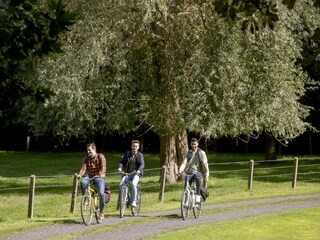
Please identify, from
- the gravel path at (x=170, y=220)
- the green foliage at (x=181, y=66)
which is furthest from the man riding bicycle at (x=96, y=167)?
the green foliage at (x=181, y=66)

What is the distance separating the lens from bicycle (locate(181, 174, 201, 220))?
15.9 m

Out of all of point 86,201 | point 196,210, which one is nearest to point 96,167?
Answer: point 86,201

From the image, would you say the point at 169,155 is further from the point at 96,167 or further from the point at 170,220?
the point at 96,167

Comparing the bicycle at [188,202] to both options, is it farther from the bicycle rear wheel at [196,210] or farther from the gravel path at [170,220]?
the gravel path at [170,220]

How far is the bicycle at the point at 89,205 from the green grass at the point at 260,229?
1.97 meters

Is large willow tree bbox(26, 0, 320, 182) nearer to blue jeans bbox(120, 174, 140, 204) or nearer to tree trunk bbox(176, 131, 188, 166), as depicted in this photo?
tree trunk bbox(176, 131, 188, 166)

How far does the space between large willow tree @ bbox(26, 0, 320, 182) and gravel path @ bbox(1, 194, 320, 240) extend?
120 inches

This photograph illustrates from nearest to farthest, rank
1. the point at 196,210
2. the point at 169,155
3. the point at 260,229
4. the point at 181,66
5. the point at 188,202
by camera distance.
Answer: the point at 260,229 → the point at 188,202 → the point at 196,210 → the point at 181,66 → the point at 169,155

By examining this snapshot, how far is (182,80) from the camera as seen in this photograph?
22.3 m

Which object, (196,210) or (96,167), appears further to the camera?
(196,210)

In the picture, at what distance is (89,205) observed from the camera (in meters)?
15.2

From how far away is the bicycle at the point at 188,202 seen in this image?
15.9 metres

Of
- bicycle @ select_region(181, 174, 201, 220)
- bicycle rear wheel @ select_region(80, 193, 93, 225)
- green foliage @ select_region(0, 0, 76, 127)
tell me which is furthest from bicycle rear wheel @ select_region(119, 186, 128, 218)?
green foliage @ select_region(0, 0, 76, 127)

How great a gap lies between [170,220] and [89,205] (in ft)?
6.52
